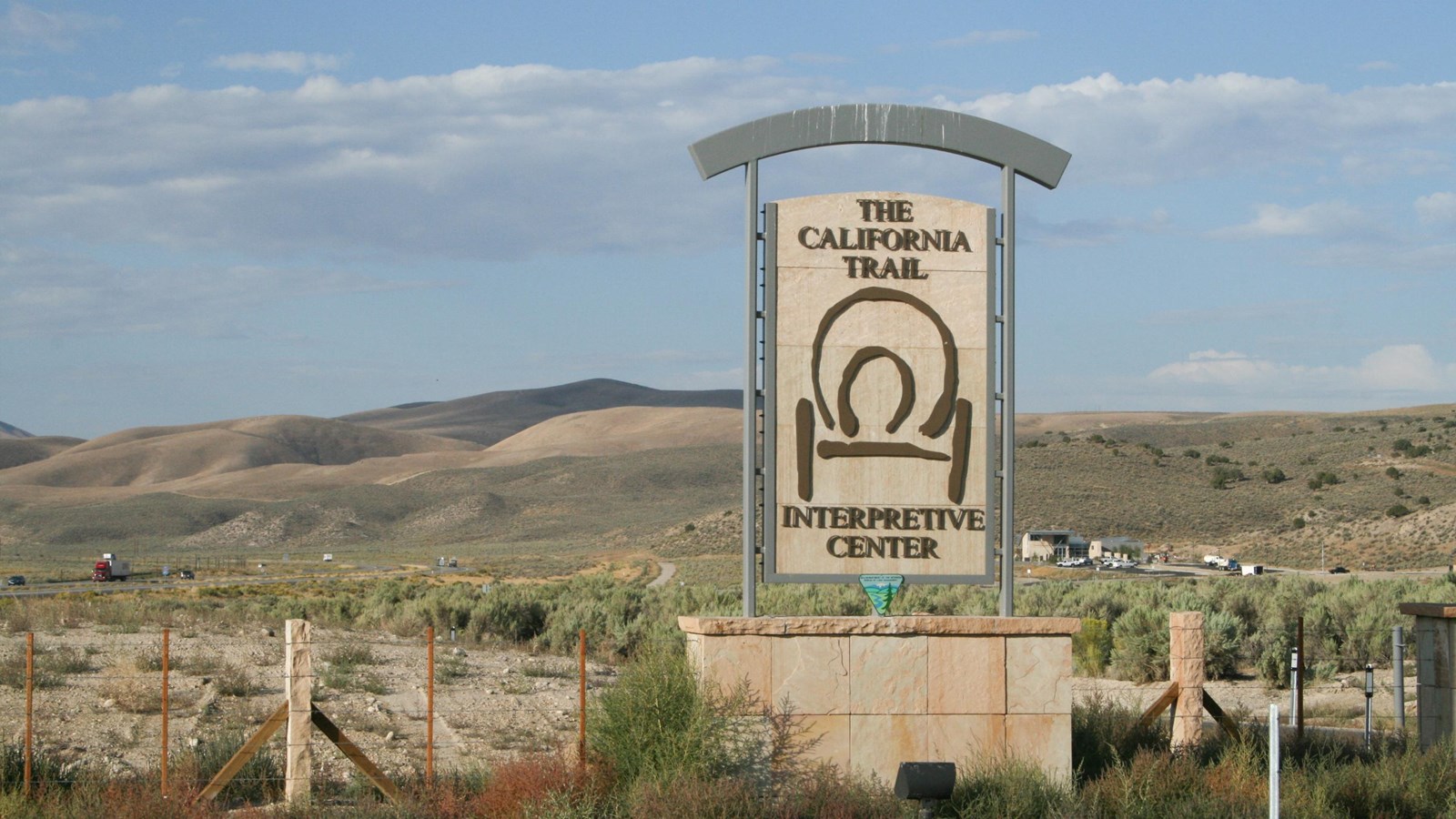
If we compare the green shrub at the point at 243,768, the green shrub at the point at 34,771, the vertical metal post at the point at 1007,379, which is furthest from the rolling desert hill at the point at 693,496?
the green shrub at the point at 34,771

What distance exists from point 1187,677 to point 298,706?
816 centimetres

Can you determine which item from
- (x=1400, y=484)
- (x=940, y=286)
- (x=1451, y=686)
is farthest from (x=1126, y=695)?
(x=1400, y=484)

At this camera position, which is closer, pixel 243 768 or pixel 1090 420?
pixel 243 768

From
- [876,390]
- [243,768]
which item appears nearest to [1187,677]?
[876,390]

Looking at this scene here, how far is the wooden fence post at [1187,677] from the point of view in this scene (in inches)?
529

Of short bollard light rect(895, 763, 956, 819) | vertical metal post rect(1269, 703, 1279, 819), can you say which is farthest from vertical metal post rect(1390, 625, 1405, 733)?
short bollard light rect(895, 763, 956, 819)

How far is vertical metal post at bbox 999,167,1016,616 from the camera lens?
12.4 meters

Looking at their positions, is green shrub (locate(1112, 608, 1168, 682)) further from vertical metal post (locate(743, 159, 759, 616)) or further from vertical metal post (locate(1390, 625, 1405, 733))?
vertical metal post (locate(743, 159, 759, 616))

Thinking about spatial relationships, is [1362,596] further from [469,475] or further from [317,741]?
[469,475]

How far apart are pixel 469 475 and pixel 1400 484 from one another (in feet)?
319

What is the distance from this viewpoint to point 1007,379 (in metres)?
12.5

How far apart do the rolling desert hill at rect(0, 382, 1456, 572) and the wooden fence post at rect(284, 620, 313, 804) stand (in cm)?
5560

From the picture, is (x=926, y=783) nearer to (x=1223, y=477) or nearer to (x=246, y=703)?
(x=246, y=703)

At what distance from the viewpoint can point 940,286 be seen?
1251 cm
